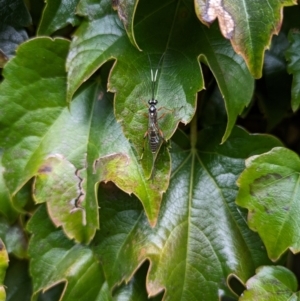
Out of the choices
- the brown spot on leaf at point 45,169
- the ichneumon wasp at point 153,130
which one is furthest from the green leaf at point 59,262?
the ichneumon wasp at point 153,130

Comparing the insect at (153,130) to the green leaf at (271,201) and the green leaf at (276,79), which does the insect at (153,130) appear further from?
the green leaf at (276,79)

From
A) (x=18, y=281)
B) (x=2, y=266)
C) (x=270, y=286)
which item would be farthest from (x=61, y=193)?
(x=270, y=286)

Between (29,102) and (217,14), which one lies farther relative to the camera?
(29,102)

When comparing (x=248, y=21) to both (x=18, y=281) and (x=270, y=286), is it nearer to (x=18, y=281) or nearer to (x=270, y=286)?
(x=270, y=286)

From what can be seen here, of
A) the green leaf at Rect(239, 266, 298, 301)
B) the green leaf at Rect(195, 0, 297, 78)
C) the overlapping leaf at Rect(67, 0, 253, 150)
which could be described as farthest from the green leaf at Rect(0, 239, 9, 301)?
the green leaf at Rect(195, 0, 297, 78)

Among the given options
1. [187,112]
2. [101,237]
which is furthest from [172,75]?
[101,237]

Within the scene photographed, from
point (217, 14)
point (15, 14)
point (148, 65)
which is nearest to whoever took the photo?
point (217, 14)
